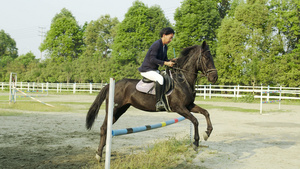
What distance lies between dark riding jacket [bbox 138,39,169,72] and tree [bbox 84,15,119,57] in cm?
5191

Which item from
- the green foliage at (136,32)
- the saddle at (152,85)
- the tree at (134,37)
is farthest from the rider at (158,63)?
the green foliage at (136,32)

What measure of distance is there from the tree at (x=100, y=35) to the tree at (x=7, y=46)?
3902 cm

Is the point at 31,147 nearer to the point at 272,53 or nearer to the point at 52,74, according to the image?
the point at 272,53

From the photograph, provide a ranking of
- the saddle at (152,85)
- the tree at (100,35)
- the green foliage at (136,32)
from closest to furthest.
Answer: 1. the saddle at (152,85)
2. the green foliage at (136,32)
3. the tree at (100,35)

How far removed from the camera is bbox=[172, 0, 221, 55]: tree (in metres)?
38.6

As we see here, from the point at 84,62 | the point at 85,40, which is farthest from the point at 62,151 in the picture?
the point at 85,40

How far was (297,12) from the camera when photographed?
32062 millimetres

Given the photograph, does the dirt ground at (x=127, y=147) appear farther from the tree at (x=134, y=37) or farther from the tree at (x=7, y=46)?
the tree at (x=7, y=46)

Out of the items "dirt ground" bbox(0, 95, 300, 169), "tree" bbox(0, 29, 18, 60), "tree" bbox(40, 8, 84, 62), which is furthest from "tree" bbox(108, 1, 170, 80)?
"tree" bbox(0, 29, 18, 60)

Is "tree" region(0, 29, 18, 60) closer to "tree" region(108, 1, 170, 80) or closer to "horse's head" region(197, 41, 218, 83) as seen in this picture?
"tree" region(108, 1, 170, 80)

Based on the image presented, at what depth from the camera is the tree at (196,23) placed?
3859 centimetres

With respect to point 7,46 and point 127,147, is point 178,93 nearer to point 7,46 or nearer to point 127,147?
point 127,147

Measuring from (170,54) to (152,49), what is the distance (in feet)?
108

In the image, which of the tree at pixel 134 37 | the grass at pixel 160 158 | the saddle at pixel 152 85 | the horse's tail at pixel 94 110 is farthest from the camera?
the tree at pixel 134 37
